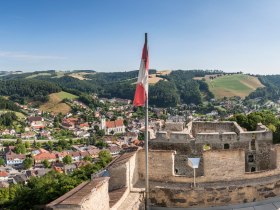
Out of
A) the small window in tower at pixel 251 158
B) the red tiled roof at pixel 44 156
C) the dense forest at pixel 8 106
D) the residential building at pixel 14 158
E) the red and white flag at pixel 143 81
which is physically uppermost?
the red and white flag at pixel 143 81

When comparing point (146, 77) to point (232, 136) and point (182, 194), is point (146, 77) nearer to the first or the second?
point (182, 194)

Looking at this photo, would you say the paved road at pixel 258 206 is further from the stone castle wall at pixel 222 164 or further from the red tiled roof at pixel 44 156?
the red tiled roof at pixel 44 156

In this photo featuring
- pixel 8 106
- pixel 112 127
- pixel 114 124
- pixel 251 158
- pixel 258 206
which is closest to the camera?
pixel 258 206

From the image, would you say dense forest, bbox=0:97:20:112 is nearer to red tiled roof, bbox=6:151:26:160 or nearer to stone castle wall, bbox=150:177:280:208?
red tiled roof, bbox=6:151:26:160

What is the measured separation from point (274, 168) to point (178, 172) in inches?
164

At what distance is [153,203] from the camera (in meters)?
13.9

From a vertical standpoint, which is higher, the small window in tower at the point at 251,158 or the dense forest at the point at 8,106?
the small window in tower at the point at 251,158

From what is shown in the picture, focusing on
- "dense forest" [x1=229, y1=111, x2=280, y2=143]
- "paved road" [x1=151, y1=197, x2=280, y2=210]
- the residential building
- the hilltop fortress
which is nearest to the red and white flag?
the hilltop fortress

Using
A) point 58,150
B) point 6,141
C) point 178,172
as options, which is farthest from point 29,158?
point 178,172

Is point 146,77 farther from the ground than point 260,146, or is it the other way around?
point 146,77

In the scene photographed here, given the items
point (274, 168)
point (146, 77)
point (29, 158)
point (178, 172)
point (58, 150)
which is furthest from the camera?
point (58, 150)

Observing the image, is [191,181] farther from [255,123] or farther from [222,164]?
[255,123]

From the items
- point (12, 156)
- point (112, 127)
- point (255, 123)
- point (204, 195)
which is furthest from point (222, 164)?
point (112, 127)

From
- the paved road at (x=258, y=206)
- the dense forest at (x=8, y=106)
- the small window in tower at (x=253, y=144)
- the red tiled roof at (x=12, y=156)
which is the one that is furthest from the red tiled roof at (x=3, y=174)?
the dense forest at (x=8, y=106)
